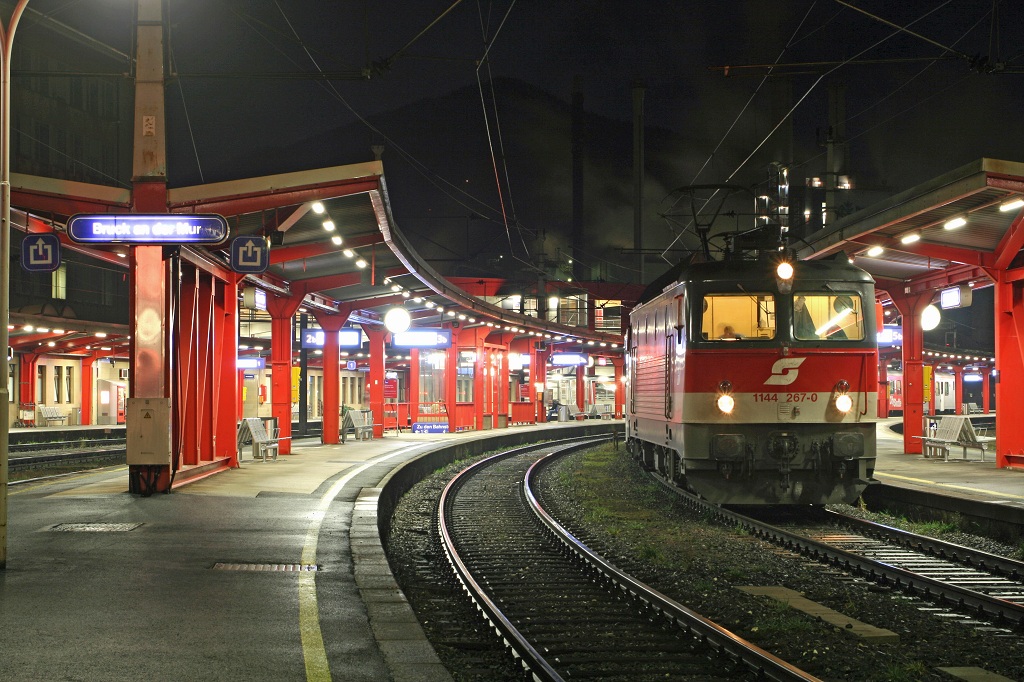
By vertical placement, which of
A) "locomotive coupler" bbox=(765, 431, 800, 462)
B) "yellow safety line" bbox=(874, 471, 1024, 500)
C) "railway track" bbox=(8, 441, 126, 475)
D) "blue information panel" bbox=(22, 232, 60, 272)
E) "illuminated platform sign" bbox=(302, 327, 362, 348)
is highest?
"blue information panel" bbox=(22, 232, 60, 272)

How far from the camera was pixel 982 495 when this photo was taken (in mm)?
13742

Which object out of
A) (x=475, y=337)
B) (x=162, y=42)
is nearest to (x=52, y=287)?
(x=475, y=337)

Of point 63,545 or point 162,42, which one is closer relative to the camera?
point 63,545

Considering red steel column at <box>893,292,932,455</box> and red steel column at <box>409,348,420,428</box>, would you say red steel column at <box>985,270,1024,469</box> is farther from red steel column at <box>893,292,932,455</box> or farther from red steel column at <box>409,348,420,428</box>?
red steel column at <box>409,348,420,428</box>

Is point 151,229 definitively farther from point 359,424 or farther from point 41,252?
point 359,424

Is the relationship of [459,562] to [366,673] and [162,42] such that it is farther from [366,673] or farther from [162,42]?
[162,42]

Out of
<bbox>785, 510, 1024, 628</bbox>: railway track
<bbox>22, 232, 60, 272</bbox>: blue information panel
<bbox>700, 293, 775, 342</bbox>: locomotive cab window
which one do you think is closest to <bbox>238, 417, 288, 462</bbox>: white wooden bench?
<bbox>22, 232, 60, 272</bbox>: blue information panel

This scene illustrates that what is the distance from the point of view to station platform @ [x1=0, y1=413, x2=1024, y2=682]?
562 centimetres

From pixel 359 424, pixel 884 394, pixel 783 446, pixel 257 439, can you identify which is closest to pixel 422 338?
pixel 359 424

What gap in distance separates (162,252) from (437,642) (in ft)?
27.8

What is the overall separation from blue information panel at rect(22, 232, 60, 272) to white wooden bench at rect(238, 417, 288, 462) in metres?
8.53

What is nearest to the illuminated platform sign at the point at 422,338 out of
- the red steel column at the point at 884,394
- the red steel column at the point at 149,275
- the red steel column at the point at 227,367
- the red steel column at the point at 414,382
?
the red steel column at the point at 414,382

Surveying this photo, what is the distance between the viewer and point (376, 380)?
32250 millimetres

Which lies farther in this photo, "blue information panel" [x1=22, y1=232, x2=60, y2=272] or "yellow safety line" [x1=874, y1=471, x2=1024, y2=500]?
"yellow safety line" [x1=874, y1=471, x2=1024, y2=500]
